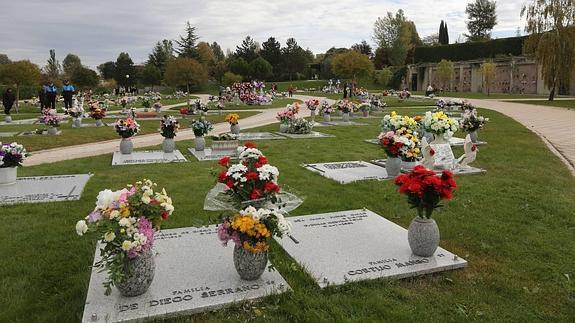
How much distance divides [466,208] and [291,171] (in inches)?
146

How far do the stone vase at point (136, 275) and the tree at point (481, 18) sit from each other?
82.4 meters

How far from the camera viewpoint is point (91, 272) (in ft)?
15.0

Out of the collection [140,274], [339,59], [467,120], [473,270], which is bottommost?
[473,270]

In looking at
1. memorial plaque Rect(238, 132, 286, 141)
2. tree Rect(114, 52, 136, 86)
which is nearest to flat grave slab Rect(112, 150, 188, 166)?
memorial plaque Rect(238, 132, 286, 141)

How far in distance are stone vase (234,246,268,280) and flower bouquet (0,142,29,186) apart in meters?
6.00

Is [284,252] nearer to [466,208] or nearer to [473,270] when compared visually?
[473,270]

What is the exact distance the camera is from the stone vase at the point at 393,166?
8.84 m

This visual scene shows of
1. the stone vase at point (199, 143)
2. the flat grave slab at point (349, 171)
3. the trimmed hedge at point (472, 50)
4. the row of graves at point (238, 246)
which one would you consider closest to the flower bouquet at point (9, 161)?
the row of graves at point (238, 246)

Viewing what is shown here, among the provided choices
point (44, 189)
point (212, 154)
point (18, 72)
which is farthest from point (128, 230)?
point (18, 72)

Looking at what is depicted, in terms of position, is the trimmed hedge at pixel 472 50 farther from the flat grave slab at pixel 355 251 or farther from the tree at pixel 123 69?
the flat grave slab at pixel 355 251

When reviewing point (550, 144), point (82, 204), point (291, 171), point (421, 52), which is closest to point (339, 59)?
point (421, 52)

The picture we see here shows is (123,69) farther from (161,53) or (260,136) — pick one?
(260,136)

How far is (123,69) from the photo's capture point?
75.8m

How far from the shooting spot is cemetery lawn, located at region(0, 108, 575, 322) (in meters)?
3.93
